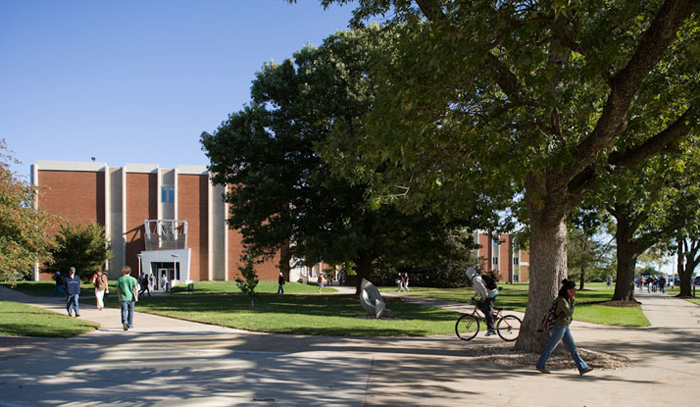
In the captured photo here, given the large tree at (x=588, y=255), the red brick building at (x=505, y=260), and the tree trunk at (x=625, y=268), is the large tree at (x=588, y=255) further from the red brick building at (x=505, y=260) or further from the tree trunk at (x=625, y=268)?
the red brick building at (x=505, y=260)

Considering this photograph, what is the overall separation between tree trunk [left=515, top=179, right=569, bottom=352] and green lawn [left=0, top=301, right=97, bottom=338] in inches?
411

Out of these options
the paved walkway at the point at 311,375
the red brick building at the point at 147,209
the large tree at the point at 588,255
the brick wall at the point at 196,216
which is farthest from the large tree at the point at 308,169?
the brick wall at the point at 196,216

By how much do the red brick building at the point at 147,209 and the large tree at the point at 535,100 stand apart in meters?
45.4

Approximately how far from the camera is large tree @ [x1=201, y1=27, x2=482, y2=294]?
24.0 m

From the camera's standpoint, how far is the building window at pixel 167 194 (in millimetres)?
57312

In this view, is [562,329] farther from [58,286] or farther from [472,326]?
[58,286]

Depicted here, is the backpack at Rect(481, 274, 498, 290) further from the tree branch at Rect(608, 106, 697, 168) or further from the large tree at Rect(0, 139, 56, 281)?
the large tree at Rect(0, 139, 56, 281)

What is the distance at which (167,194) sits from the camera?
5738cm

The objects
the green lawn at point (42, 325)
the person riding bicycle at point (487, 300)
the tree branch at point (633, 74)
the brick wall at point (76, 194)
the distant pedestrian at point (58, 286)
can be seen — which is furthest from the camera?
the brick wall at point (76, 194)

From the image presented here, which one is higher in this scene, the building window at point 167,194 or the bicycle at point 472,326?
the building window at point 167,194

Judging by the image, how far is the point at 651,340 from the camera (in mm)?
13781

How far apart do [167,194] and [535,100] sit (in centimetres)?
5202

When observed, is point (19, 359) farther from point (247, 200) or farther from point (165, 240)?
point (165, 240)

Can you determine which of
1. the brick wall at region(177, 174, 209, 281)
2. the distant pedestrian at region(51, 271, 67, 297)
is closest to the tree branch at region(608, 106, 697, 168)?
the distant pedestrian at region(51, 271, 67, 297)
